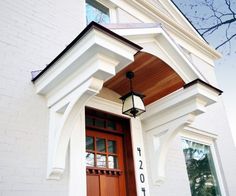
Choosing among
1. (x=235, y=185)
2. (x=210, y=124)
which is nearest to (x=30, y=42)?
(x=210, y=124)

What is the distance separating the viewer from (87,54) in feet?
7.46

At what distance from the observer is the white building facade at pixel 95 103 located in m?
2.39

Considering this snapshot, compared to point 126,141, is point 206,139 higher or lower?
higher

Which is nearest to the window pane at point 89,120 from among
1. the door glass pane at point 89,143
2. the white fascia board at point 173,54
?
the door glass pane at point 89,143

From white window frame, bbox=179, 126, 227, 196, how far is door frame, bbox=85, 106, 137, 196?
128 cm

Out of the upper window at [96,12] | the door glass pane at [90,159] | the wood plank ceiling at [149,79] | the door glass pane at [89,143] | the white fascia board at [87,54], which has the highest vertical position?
the upper window at [96,12]

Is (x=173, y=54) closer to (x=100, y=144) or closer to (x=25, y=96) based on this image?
(x=100, y=144)

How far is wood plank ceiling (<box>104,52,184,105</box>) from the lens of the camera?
3.24 m

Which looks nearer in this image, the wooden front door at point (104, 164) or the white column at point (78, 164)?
the white column at point (78, 164)

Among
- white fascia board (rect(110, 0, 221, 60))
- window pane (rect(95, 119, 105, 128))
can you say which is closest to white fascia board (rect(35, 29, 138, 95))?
window pane (rect(95, 119, 105, 128))

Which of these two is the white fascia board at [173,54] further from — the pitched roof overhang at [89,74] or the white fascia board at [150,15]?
Result: the white fascia board at [150,15]

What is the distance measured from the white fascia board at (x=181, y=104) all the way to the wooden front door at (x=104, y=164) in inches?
23.0

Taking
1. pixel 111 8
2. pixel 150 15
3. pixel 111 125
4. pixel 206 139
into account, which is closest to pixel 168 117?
pixel 111 125

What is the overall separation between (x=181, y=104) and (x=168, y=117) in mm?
267
